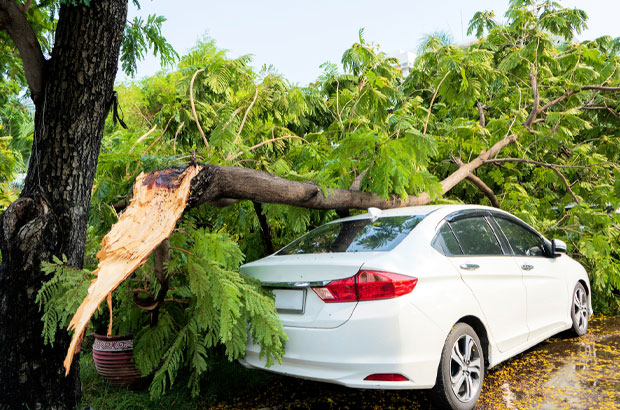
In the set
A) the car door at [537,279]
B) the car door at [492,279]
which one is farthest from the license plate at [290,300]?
the car door at [537,279]

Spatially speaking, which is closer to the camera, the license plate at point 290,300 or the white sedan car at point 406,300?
the white sedan car at point 406,300

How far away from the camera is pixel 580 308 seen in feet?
18.5

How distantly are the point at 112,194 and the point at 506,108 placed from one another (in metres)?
8.05

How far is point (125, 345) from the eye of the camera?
13.3ft

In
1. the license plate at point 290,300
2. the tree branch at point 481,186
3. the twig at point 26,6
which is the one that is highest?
the twig at point 26,6

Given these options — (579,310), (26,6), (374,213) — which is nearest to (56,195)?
(26,6)

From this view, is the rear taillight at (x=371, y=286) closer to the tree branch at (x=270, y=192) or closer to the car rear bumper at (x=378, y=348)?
the car rear bumper at (x=378, y=348)

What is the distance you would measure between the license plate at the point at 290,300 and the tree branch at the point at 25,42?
2354 millimetres

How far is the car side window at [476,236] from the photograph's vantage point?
12.8 ft

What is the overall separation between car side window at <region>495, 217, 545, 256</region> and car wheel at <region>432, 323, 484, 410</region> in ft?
4.42

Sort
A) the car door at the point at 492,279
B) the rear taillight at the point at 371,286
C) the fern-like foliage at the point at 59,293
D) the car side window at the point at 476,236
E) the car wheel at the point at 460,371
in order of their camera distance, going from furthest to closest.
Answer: the car side window at the point at 476,236, the car door at the point at 492,279, the car wheel at the point at 460,371, the rear taillight at the point at 371,286, the fern-like foliage at the point at 59,293

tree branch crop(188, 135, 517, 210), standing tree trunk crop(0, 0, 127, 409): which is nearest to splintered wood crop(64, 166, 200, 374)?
tree branch crop(188, 135, 517, 210)

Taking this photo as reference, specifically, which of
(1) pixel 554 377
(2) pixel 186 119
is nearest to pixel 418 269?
(1) pixel 554 377

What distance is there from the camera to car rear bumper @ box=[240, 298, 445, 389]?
298 centimetres
